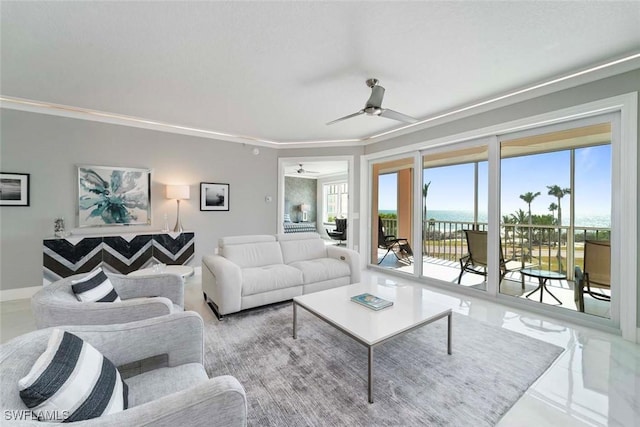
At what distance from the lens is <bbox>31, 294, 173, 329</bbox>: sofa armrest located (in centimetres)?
144

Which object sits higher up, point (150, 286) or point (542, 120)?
point (542, 120)

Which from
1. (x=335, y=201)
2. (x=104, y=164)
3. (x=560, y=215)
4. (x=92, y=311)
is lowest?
(x=92, y=311)

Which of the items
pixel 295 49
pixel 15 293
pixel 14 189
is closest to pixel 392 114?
pixel 295 49

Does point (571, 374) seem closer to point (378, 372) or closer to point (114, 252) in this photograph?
point (378, 372)

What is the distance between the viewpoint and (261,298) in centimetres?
306

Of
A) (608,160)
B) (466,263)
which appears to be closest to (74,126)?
(466,263)

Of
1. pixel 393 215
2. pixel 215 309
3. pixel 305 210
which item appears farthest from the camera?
pixel 305 210

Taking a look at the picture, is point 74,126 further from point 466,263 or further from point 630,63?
point 630,63

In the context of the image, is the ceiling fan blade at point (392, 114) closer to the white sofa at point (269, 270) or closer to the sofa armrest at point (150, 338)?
the white sofa at point (269, 270)

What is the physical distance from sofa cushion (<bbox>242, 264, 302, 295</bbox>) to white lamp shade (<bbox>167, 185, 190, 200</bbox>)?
1.88 meters

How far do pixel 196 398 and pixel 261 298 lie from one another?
2244 mm

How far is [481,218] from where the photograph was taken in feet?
12.2

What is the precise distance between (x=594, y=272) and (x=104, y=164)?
6349 mm

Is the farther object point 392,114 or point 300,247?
point 300,247
